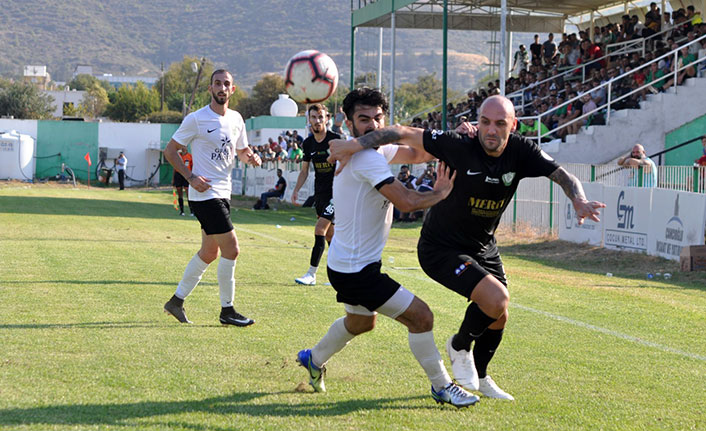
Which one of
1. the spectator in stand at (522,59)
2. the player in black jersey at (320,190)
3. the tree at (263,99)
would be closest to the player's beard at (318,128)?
the player in black jersey at (320,190)

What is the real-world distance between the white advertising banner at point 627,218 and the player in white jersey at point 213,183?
10.8 meters

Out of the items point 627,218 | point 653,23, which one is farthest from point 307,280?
point 653,23

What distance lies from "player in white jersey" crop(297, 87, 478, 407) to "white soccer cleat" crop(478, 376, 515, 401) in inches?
14.5

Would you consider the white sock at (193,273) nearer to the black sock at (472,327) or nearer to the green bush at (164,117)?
the black sock at (472,327)

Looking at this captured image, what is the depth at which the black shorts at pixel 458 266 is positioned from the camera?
558cm

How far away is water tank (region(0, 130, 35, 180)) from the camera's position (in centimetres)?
5238

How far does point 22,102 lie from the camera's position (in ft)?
324

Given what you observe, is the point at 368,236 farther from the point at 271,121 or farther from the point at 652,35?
the point at 271,121

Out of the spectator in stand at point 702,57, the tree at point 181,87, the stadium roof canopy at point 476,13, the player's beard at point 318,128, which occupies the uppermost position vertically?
the tree at point 181,87

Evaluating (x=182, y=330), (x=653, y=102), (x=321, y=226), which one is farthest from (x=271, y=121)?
(x=182, y=330)

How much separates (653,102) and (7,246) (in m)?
18.5

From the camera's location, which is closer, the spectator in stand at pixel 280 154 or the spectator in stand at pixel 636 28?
the spectator in stand at pixel 636 28

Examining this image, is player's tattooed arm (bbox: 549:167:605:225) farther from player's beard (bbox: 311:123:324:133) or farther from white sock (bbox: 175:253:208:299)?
player's beard (bbox: 311:123:324:133)

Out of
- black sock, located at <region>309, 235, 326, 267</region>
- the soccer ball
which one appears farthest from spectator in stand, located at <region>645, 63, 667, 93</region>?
the soccer ball
